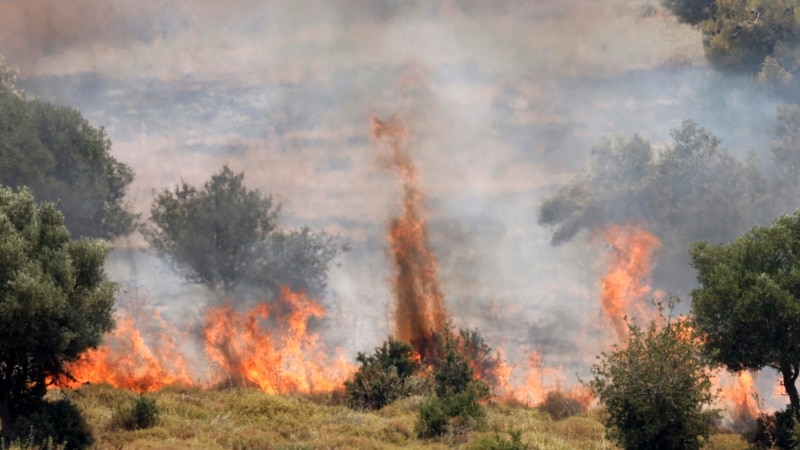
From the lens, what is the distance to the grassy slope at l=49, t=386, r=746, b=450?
1455 inches

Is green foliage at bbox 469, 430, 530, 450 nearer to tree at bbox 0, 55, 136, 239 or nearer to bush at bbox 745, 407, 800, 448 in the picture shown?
bush at bbox 745, 407, 800, 448

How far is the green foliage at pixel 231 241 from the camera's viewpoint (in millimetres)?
74625

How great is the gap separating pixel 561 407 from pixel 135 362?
87.2 ft

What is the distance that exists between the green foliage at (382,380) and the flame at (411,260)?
8745mm

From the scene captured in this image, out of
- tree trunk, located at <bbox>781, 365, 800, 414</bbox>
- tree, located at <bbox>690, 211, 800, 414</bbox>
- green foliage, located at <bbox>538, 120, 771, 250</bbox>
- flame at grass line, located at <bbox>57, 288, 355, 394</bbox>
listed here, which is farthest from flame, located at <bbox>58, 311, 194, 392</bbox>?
green foliage, located at <bbox>538, 120, 771, 250</bbox>

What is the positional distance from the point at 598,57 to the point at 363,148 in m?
25.8

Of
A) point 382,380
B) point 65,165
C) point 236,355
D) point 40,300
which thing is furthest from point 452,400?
point 65,165

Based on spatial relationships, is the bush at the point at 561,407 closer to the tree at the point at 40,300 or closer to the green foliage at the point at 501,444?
the green foliage at the point at 501,444

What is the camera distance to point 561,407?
4978 centimetres

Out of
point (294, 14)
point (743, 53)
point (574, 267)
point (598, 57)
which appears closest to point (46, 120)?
point (294, 14)

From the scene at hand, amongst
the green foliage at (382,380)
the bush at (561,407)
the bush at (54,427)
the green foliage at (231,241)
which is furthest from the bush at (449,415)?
the green foliage at (231,241)

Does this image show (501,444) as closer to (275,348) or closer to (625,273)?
(275,348)

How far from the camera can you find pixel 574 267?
84.4 meters

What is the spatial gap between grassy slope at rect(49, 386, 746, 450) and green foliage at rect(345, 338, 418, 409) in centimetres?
128
